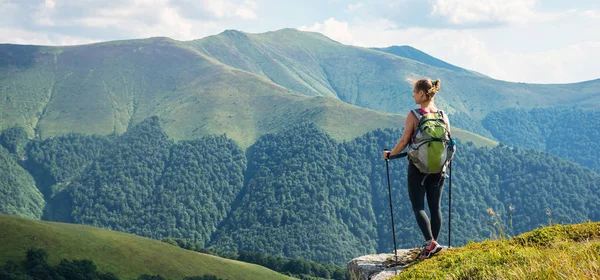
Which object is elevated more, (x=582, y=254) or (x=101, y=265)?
(x=582, y=254)

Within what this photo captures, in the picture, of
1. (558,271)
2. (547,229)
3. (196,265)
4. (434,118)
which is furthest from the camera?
(196,265)

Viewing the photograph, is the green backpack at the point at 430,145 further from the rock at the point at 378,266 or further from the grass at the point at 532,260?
the rock at the point at 378,266

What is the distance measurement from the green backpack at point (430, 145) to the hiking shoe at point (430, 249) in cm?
149

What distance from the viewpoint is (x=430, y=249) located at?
37.2ft

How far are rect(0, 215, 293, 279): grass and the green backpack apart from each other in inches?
4895

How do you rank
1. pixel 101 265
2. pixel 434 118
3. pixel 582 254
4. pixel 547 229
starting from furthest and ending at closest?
pixel 101 265, pixel 434 118, pixel 547 229, pixel 582 254

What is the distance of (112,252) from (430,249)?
135 meters

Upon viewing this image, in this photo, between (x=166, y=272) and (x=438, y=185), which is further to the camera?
(x=166, y=272)

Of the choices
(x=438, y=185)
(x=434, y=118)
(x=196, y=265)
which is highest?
(x=434, y=118)

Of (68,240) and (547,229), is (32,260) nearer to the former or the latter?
(68,240)

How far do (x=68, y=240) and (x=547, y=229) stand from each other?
13849 centimetres

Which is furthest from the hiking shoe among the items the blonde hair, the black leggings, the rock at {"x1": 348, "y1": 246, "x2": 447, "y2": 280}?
the blonde hair

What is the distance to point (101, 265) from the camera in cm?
12712

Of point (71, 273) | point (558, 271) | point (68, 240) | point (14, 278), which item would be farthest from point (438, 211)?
point (68, 240)
